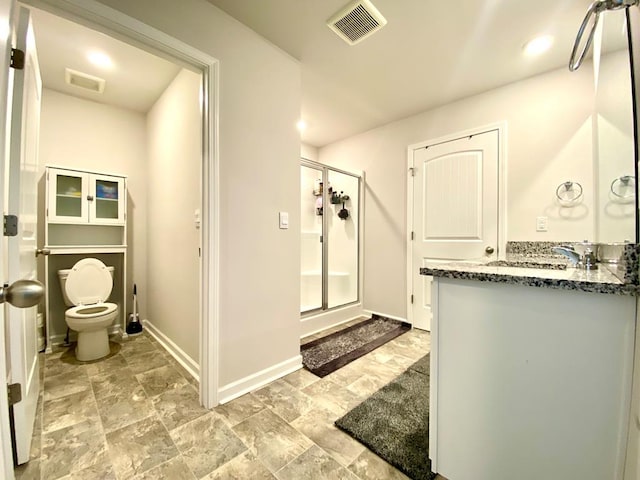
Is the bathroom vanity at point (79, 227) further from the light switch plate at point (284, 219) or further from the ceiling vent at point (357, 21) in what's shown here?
the ceiling vent at point (357, 21)

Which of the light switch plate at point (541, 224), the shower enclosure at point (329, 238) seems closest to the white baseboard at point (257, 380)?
the shower enclosure at point (329, 238)

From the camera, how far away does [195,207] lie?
1.99m

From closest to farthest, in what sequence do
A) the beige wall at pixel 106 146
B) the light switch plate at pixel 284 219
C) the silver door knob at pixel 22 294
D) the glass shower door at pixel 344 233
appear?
the silver door knob at pixel 22 294, the light switch plate at pixel 284 219, the beige wall at pixel 106 146, the glass shower door at pixel 344 233

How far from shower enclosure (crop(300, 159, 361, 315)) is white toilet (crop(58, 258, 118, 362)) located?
73.8 inches

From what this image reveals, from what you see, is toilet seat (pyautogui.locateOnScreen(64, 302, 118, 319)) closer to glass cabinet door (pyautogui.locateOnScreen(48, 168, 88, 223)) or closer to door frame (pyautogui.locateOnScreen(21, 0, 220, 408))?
glass cabinet door (pyautogui.locateOnScreen(48, 168, 88, 223))

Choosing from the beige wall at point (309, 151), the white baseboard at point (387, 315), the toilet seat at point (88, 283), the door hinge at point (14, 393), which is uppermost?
the beige wall at point (309, 151)

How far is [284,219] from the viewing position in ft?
6.40

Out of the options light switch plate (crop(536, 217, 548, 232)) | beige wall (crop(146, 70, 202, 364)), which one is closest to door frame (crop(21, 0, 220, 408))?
beige wall (crop(146, 70, 202, 364))

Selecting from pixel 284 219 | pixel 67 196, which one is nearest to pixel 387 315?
pixel 284 219

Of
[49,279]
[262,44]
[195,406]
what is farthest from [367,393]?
[49,279]

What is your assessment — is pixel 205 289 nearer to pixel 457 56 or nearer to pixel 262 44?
pixel 262 44

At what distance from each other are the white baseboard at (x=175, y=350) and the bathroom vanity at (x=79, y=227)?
0.97ft

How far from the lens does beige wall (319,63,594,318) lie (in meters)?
2.05

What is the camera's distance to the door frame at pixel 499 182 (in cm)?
238
